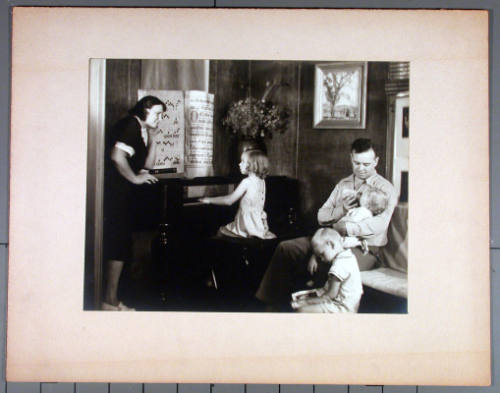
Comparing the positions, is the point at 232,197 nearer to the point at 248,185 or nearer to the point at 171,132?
the point at 248,185

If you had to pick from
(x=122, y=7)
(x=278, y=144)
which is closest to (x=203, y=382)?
(x=278, y=144)

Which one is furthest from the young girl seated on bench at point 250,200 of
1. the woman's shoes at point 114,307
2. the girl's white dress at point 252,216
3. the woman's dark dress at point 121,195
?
the woman's shoes at point 114,307

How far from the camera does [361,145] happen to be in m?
1.20

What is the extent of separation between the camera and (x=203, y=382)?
121cm

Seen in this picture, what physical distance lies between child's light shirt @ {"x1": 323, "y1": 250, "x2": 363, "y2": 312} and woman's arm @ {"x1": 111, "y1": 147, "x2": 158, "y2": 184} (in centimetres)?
57

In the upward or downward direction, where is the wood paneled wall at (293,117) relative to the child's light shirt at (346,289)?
upward

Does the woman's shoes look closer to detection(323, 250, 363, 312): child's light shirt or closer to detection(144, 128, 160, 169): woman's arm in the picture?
detection(144, 128, 160, 169): woman's arm

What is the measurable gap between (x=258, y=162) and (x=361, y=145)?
0.29m

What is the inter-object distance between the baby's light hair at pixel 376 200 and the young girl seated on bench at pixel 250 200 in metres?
0.28

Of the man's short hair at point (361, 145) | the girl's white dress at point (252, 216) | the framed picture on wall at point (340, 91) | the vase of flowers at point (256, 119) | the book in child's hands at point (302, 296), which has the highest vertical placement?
the framed picture on wall at point (340, 91)

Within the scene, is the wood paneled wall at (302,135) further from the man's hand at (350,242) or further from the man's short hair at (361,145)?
the man's hand at (350,242)

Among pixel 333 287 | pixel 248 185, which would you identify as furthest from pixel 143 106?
pixel 333 287

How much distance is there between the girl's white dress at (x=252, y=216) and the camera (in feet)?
3.95

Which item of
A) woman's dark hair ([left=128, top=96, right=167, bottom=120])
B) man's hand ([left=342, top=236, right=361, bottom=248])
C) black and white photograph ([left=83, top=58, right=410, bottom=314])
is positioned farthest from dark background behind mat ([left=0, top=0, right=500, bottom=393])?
man's hand ([left=342, top=236, right=361, bottom=248])
